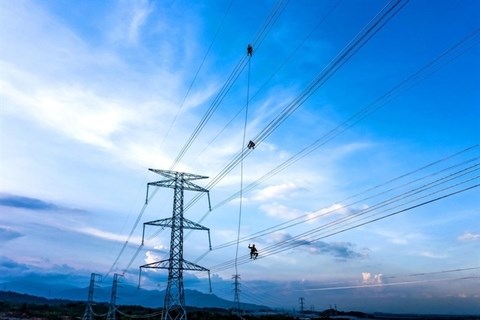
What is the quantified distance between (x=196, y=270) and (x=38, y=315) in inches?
4159

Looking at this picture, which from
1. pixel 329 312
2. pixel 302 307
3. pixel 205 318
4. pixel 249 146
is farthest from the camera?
pixel 329 312

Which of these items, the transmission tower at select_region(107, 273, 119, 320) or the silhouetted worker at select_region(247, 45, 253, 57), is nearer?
the silhouetted worker at select_region(247, 45, 253, 57)

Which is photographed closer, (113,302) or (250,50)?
(250,50)

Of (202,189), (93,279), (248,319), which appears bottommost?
(248,319)

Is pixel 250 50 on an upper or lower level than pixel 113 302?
upper

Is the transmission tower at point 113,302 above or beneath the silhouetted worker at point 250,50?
beneath

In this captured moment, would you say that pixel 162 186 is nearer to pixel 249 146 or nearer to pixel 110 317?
pixel 249 146

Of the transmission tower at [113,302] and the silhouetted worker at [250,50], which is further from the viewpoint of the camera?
the transmission tower at [113,302]

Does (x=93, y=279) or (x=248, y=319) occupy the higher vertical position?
(x=93, y=279)

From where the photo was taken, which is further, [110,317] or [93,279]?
[93,279]

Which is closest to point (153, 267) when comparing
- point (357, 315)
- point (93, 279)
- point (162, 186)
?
point (162, 186)

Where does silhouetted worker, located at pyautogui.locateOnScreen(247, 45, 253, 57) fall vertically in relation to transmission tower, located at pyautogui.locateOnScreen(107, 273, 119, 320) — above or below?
above

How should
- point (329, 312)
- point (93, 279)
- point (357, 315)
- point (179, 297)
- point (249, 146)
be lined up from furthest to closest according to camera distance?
point (329, 312) < point (357, 315) < point (93, 279) < point (179, 297) < point (249, 146)

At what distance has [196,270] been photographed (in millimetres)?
48656
